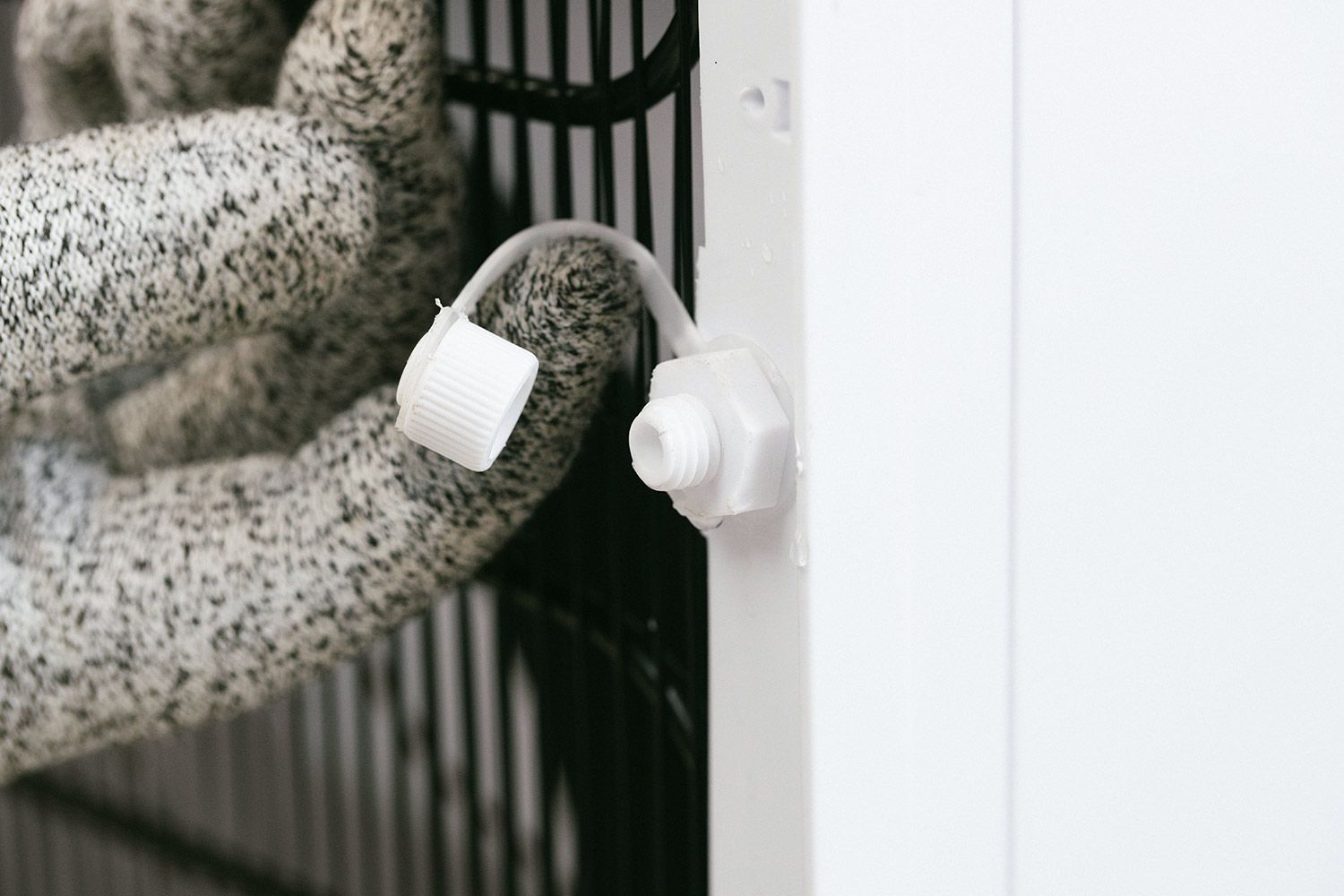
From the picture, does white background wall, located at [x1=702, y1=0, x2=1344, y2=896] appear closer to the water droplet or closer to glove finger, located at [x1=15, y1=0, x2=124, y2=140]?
the water droplet

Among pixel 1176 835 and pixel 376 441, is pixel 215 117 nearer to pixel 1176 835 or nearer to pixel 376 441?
pixel 376 441

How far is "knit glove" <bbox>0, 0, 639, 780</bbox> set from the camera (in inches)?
11.0

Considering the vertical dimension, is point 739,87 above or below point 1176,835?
above

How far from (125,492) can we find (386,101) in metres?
0.13

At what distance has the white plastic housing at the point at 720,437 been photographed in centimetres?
24

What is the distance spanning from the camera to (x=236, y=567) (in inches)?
12.6

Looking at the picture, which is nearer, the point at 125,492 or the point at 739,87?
the point at 739,87

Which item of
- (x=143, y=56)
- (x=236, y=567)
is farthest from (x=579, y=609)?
(x=143, y=56)

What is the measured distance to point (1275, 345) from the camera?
0.93 ft

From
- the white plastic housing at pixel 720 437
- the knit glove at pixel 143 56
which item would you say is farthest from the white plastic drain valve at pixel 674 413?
the knit glove at pixel 143 56

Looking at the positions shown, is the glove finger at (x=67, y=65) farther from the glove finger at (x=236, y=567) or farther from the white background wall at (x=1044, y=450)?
the white background wall at (x=1044, y=450)

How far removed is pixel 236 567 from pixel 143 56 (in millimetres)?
156

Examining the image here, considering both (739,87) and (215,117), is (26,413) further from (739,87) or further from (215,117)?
(739,87)

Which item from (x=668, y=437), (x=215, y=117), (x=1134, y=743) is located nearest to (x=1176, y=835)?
(x=1134, y=743)
